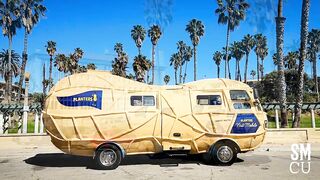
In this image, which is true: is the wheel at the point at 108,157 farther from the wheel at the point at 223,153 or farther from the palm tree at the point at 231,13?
the palm tree at the point at 231,13

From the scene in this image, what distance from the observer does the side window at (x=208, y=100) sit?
11.7 m

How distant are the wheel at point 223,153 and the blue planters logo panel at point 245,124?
0.56 m

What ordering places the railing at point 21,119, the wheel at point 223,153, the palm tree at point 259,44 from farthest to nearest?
the palm tree at point 259,44 < the railing at point 21,119 < the wheel at point 223,153

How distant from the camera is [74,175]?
10.3 meters

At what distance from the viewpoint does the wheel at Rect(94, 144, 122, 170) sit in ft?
36.7

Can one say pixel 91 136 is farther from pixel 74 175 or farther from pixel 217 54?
pixel 217 54

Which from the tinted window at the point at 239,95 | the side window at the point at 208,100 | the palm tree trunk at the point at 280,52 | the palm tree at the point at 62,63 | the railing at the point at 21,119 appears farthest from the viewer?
the palm tree at the point at 62,63

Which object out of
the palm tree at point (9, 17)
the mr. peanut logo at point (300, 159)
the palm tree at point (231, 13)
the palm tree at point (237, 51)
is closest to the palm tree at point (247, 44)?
the palm tree at point (237, 51)

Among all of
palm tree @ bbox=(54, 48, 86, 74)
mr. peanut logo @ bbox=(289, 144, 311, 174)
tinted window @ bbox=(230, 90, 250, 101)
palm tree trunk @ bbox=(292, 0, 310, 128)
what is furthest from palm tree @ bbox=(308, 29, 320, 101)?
tinted window @ bbox=(230, 90, 250, 101)

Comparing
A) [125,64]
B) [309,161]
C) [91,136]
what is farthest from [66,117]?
[125,64]

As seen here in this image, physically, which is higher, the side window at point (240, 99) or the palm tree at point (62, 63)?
the palm tree at point (62, 63)

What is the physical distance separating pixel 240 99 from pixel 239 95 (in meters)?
0.15

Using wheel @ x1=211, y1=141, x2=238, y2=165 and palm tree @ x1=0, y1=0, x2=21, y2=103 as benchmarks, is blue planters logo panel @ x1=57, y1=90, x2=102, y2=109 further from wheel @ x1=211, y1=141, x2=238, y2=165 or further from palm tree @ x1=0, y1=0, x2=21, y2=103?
palm tree @ x1=0, y1=0, x2=21, y2=103

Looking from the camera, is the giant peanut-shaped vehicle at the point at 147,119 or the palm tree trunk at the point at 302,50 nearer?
the giant peanut-shaped vehicle at the point at 147,119
